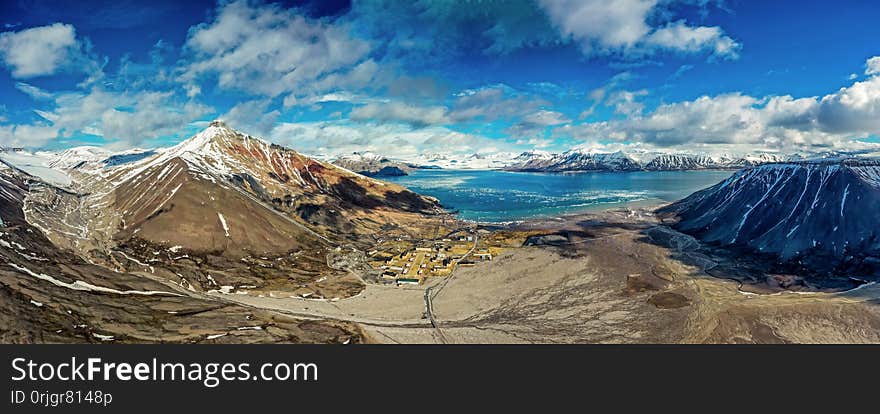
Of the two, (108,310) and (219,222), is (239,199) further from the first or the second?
(108,310)

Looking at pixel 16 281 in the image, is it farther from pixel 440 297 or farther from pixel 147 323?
pixel 440 297

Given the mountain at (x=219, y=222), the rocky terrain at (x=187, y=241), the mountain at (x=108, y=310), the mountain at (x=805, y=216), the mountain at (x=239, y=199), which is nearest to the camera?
the mountain at (x=108, y=310)

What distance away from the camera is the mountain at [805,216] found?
70188 millimetres

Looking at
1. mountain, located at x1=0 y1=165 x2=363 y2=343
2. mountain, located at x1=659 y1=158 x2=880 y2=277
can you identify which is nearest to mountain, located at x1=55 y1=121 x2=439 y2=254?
mountain, located at x1=0 y1=165 x2=363 y2=343

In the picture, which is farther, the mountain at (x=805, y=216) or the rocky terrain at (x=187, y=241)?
the mountain at (x=805, y=216)

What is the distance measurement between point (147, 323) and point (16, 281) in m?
16.8

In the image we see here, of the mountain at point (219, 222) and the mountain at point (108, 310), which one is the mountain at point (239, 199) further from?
the mountain at point (108, 310)

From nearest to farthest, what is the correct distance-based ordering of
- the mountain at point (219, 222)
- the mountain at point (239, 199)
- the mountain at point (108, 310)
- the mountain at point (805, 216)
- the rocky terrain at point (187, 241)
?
1. the mountain at point (108, 310)
2. the rocky terrain at point (187, 241)
3. the mountain at point (219, 222)
4. the mountain at point (805, 216)
5. the mountain at point (239, 199)

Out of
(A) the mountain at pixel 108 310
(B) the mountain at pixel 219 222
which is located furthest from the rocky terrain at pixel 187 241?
(B) the mountain at pixel 219 222

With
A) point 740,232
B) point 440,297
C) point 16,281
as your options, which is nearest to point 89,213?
point 16,281

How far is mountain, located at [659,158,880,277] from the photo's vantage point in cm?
7019

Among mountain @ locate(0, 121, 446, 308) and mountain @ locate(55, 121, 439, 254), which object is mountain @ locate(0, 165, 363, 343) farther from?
mountain @ locate(55, 121, 439, 254)

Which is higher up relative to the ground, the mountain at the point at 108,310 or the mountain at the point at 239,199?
the mountain at the point at 239,199

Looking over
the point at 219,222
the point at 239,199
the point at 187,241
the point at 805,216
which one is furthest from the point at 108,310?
the point at 805,216
